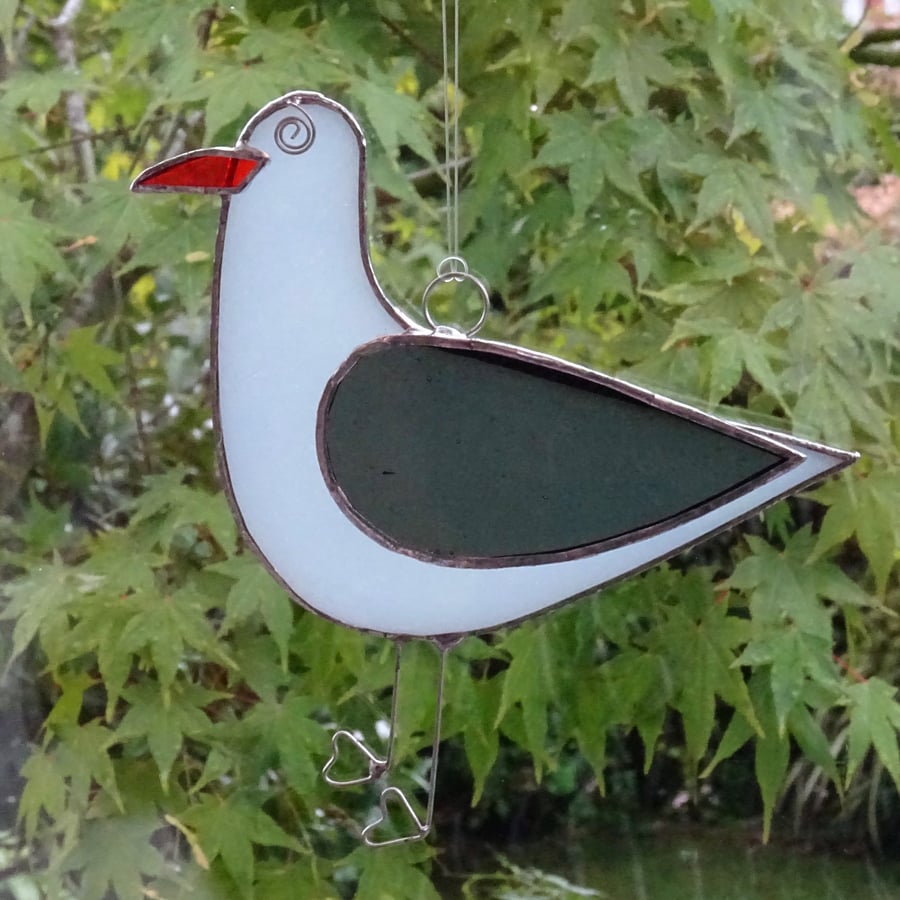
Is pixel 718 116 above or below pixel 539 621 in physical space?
above

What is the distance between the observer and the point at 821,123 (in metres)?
0.54

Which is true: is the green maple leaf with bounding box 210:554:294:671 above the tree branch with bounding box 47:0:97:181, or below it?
below

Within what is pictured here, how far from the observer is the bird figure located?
0.32 metres

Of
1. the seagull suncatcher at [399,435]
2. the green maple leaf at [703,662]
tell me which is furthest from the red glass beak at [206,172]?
the green maple leaf at [703,662]

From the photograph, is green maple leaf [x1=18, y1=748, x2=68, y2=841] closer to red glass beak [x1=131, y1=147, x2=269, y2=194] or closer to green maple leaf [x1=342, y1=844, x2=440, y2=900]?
green maple leaf [x1=342, y1=844, x2=440, y2=900]

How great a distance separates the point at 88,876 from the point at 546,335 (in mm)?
434

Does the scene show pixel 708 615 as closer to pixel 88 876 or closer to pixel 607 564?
pixel 607 564

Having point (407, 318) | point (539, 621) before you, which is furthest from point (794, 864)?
point (407, 318)

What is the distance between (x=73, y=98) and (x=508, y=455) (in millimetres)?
408

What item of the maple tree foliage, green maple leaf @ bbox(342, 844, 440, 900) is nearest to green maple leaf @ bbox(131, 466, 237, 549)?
the maple tree foliage

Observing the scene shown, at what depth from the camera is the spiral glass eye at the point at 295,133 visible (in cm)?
33

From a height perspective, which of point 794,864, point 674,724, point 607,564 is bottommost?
point 794,864

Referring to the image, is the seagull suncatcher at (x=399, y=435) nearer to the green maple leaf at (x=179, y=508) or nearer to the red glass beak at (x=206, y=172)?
the red glass beak at (x=206, y=172)

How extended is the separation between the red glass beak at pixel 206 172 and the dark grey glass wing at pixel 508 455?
8 cm
